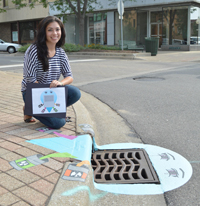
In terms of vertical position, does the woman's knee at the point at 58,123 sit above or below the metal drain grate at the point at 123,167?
above

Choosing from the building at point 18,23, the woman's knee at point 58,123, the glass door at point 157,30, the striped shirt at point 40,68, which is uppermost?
the building at point 18,23

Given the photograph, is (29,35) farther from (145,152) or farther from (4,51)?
(145,152)

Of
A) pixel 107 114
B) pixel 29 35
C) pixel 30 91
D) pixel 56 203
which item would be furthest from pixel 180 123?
pixel 29 35

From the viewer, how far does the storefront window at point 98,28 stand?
28.9 m

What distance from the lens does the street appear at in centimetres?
335

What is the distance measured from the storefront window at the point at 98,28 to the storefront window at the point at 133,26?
4.63 ft

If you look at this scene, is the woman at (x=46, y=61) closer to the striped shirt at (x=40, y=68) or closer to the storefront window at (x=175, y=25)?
the striped shirt at (x=40, y=68)

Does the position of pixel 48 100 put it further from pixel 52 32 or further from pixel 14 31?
pixel 14 31

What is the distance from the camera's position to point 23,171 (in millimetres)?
2697

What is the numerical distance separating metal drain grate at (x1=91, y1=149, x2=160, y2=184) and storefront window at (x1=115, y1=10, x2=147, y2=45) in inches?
1002

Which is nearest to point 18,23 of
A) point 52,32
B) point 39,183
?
point 52,32

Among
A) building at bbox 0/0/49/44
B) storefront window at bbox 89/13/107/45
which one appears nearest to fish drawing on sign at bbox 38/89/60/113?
storefront window at bbox 89/13/107/45

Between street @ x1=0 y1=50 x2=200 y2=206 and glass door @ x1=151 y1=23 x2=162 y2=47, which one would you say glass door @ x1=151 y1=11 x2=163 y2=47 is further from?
street @ x1=0 y1=50 x2=200 y2=206

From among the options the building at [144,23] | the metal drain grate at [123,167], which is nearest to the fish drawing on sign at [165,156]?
the metal drain grate at [123,167]
